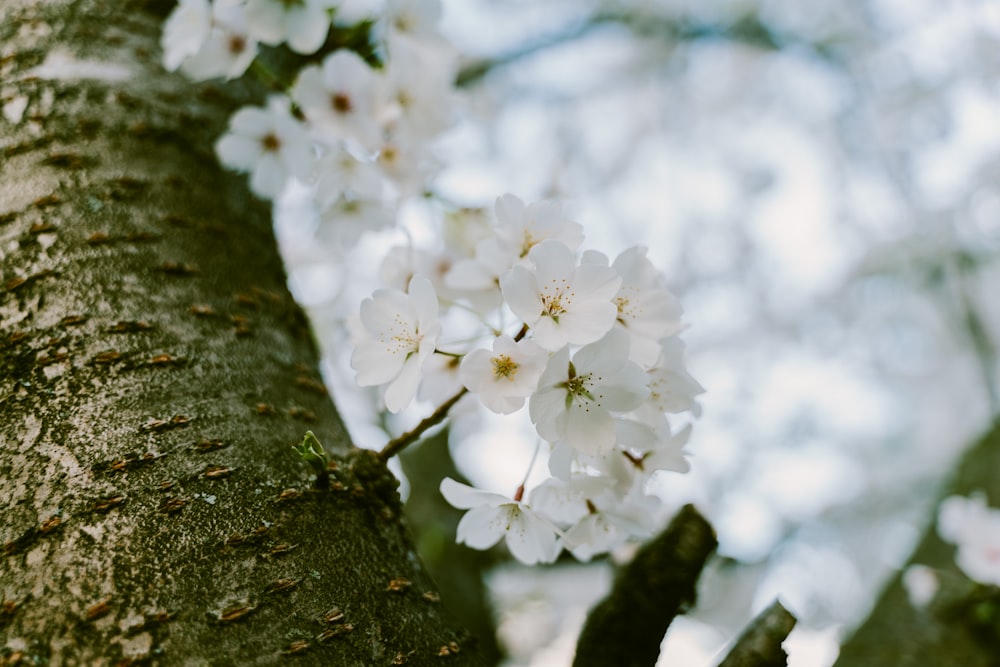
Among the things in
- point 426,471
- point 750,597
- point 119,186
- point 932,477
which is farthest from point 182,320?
point 932,477

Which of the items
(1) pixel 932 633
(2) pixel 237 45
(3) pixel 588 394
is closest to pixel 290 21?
(2) pixel 237 45

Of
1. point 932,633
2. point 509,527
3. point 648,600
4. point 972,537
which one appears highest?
point 509,527

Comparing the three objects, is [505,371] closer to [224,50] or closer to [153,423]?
[153,423]

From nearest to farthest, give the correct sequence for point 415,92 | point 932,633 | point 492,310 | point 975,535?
point 492,310 → point 415,92 → point 932,633 → point 975,535

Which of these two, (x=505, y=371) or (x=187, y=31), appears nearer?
(x=505, y=371)

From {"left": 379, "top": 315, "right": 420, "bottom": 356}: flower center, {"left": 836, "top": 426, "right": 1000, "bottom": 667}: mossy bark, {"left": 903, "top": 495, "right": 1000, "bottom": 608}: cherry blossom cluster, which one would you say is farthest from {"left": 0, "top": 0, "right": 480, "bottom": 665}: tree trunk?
{"left": 903, "top": 495, "right": 1000, "bottom": 608}: cherry blossom cluster

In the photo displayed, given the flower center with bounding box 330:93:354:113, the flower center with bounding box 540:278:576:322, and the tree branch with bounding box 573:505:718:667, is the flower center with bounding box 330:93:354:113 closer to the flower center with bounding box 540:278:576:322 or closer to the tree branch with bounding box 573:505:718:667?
the flower center with bounding box 540:278:576:322

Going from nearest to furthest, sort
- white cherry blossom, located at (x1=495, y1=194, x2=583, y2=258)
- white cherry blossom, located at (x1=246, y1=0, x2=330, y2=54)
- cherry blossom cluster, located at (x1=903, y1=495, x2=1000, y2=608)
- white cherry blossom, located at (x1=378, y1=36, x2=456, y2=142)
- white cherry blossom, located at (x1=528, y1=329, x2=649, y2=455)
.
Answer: white cherry blossom, located at (x1=528, y1=329, x2=649, y2=455) → white cherry blossom, located at (x1=495, y1=194, x2=583, y2=258) → white cherry blossom, located at (x1=246, y1=0, x2=330, y2=54) → white cherry blossom, located at (x1=378, y1=36, x2=456, y2=142) → cherry blossom cluster, located at (x1=903, y1=495, x2=1000, y2=608)
